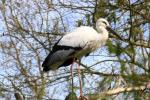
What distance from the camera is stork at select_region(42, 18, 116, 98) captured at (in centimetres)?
649

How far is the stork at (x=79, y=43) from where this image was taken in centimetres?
649

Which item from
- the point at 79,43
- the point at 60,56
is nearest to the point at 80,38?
the point at 79,43

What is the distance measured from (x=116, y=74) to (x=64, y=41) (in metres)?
Answer: 2.57

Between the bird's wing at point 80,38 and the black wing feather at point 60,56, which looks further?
the bird's wing at point 80,38

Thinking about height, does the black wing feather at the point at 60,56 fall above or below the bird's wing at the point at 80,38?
below

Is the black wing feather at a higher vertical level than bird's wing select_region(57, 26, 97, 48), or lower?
lower

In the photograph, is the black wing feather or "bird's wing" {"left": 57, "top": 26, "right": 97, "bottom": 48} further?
"bird's wing" {"left": 57, "top": 26, "right": 97, "bottom": 48}

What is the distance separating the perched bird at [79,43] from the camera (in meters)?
6.49

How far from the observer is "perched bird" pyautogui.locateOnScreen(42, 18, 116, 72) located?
6493 mm

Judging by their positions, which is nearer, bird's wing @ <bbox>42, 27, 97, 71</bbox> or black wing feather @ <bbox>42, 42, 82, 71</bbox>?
black wing feather @ <bbox>42, 42, 82, 71</bbox>

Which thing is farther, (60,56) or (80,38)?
(80,38)

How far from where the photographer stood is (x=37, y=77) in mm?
6996

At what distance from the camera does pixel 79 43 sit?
664 cm

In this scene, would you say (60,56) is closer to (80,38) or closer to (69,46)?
(69,46)
